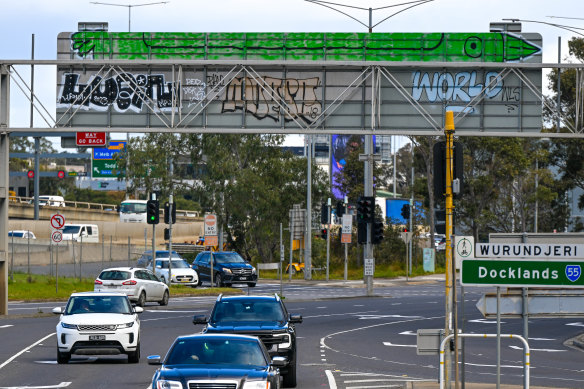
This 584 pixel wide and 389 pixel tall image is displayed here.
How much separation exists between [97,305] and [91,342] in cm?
129

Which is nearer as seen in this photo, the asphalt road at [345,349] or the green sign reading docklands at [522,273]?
the green sign reading docklands at [522,273]

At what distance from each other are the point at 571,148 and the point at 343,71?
39159 millimetres

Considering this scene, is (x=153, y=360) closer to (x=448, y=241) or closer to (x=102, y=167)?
(x=448, y=241)

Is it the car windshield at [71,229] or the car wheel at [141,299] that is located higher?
the car windshield at [71,229]

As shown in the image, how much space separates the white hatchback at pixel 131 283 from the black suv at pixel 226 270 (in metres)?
12.0

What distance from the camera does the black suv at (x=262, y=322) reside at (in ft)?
60.6

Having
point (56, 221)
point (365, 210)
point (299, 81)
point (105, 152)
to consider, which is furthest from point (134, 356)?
point (105, 152)

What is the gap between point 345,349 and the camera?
86.8 feet

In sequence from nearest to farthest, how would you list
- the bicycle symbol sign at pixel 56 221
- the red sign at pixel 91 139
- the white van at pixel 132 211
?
the bicycle symbol sign at pixel 56 221 → the red sign at pixel 91 139 → the white van at pixel 132 211

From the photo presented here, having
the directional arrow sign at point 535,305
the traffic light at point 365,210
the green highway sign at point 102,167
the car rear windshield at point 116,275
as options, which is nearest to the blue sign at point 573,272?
the directional arrow sign at point 535,305

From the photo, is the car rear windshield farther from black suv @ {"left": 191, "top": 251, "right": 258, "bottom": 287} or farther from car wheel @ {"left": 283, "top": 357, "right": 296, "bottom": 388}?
car wheel @ {"left": 283, "top": 357, "right": 296, "bottom": 388}

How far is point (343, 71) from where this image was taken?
34281 millimetres

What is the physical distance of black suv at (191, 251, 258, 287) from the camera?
55.0 meters

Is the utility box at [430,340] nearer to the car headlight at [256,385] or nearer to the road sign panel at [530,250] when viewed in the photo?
the road sign panel at [530,250]
